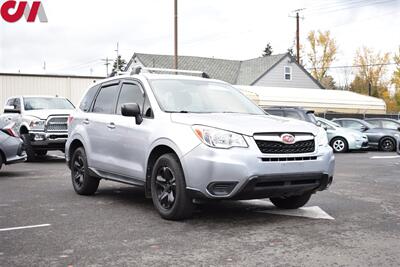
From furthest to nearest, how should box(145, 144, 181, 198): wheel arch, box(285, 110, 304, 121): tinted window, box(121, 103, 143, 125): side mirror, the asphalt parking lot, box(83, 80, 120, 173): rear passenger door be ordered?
box(285, 110, 304, 121): tinted window, box(83, 80, 120, 173): rear passenger door, box(121, 103, 143, 125): side mirror, box(145, 144, 181, 198): wheel arch, the asphalt parking lot

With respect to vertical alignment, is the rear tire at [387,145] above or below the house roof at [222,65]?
below

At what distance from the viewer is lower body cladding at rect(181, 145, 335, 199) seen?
5.73m

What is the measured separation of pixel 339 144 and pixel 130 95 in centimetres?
1391

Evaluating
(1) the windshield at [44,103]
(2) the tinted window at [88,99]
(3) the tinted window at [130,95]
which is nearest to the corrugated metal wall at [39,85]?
(1) the windshield at [44,103]

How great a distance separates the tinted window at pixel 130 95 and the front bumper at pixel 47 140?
7.23m

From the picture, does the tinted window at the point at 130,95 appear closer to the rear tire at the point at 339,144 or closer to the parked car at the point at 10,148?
the parked car at the point at 10,148

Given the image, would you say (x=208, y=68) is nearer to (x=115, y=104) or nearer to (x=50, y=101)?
(x=50, y=101)

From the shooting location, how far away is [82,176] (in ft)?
27.8

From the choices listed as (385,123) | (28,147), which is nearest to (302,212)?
(28,147)

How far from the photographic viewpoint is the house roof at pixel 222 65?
148ft

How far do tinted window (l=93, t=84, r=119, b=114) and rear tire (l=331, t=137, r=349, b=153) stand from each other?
1333 cm

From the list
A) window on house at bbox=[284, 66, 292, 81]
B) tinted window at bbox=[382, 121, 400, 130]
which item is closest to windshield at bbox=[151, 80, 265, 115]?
tinted window at bbox=[382, 121, 400, 130]

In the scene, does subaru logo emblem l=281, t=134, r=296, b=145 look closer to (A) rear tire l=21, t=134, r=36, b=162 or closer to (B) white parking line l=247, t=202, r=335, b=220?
(B) white parking line l=247, t=202, r=335, b=220

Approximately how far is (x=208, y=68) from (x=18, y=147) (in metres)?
36.0
